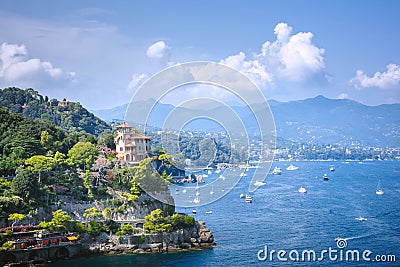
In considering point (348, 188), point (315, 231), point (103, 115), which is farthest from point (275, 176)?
point (103, 115)

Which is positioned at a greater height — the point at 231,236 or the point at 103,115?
the point at 103,115

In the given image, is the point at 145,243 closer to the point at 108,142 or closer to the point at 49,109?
the point at 108,142

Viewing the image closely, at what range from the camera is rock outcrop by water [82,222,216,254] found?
21297mm

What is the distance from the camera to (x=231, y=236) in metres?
24.6

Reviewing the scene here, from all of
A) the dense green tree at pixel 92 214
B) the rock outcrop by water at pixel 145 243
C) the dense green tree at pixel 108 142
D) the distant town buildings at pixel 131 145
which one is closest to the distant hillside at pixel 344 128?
the dense green tree at pixel 108 142

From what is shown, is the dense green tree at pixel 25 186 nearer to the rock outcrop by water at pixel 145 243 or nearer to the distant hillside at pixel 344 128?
the rock outcrop by water at pixel 145 243

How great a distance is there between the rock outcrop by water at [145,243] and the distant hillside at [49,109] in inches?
1043

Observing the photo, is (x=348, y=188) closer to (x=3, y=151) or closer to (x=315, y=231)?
(x=315, y=231)

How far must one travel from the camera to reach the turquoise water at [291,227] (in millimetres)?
20359

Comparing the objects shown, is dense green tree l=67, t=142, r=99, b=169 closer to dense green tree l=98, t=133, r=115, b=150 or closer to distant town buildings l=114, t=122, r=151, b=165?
distant town buildings l=114, t=122, r=151, b=165

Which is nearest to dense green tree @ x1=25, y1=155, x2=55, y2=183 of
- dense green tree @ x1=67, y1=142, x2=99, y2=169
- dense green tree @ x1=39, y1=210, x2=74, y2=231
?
dense green tree @ x1=67, y1=142, x2=99, y2=169

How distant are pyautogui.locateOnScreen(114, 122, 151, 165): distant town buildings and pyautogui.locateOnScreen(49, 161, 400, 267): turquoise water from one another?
5.48 meters

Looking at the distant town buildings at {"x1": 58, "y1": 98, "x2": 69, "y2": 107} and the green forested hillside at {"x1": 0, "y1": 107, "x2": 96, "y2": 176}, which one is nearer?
the green forested hillside at {"x1": 0, "y1": 107, "x2": 96, "y2": 176}

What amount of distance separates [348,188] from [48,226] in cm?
3174
